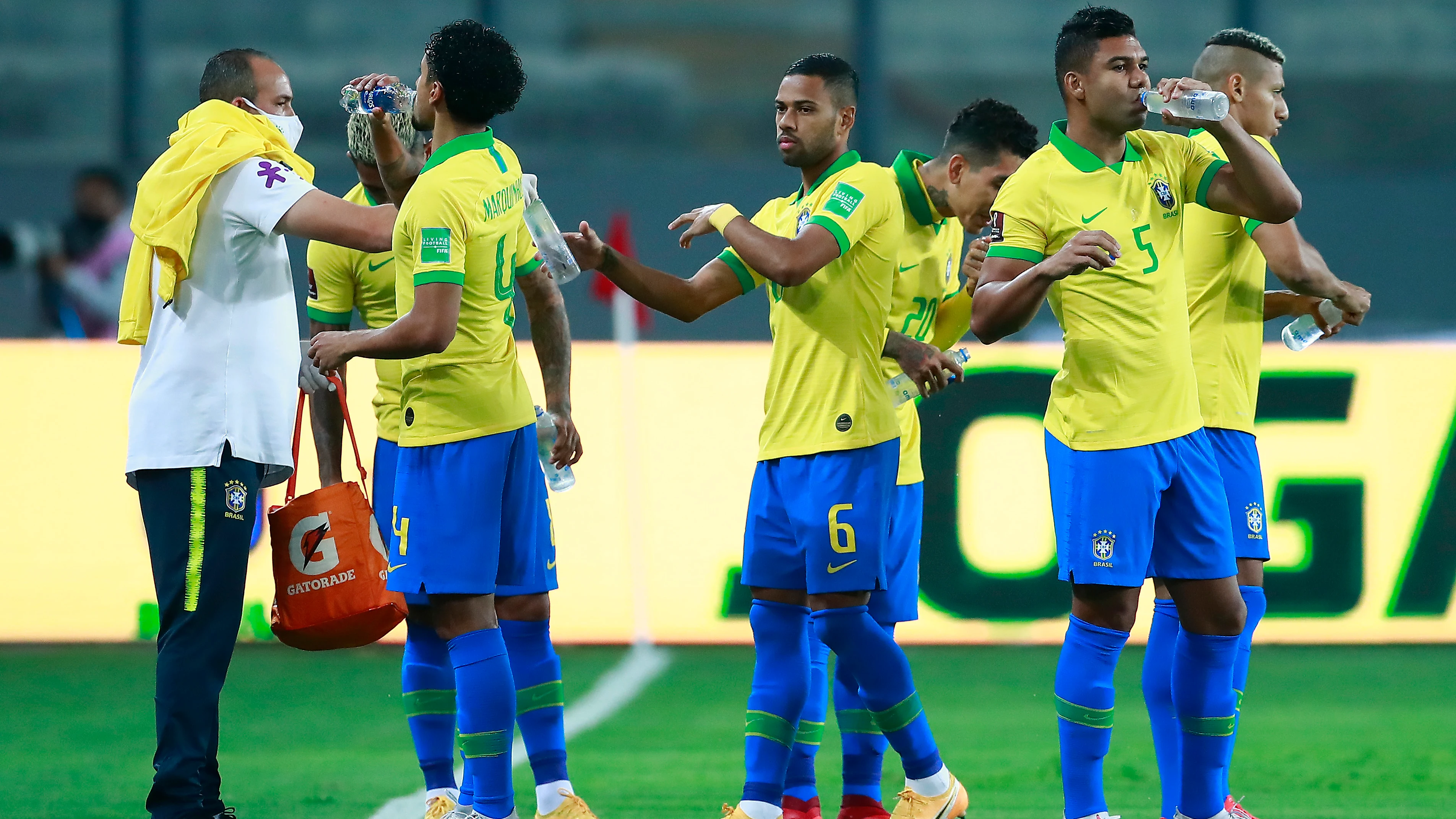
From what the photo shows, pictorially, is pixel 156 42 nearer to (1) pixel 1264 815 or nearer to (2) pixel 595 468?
(2) pixel 595 468

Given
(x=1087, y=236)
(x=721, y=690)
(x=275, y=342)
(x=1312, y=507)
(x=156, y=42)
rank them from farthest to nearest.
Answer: (x=156, y=42) < (x=1312, y=507) < (x=721, y=690) < (x=275, y=342) < (x=1087, y=236)

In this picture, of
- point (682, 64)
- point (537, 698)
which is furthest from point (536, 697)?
point (682, 64)

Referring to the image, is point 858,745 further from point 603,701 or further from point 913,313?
point 603,701

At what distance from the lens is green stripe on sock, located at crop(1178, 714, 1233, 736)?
12.1 feet

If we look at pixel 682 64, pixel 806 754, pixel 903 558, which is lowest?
pixel 806 754

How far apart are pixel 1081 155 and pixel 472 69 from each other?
1459 millimetres

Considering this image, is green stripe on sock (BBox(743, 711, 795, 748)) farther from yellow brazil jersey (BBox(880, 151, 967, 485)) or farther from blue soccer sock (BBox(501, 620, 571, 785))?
yellow brazil jersey (BBox(880, 151, 967, 485))

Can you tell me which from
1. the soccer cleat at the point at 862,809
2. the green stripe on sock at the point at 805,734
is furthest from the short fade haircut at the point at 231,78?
the soccer cleat at the point at 862,809

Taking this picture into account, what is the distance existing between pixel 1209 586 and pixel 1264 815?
1.14m

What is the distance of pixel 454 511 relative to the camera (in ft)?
12.4

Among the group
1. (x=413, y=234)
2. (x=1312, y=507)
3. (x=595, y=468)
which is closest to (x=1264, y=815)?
(x=413, y=234)

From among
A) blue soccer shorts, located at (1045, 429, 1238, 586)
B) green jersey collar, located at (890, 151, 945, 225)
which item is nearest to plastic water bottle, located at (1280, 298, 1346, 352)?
blue soccer shorts, located at (1045, 429, 1238, 586)

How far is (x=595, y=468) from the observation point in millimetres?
8086

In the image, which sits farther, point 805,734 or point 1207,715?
point 805,734
